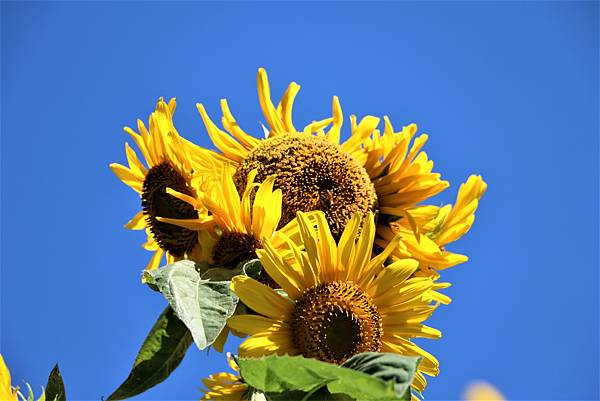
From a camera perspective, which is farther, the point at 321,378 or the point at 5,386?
the point at 5,386

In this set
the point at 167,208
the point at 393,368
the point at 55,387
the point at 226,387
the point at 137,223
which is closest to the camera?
the point at 393,368

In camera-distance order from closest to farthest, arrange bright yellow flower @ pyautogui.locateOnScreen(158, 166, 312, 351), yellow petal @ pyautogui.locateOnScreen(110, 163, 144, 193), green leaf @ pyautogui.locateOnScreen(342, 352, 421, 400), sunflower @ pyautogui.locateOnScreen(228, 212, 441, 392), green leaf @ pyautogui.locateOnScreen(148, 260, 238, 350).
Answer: green leaf @ pyautogui.locateOnScreen(342, 352, 421, 400) → green leaf @ pyautogui.locateOnScreen(148, 260, 238, 350) → sunflower @ pyautogui.locateOnScreen(228, 212, 441, 392) → bright yellow flower @ pyautogui.locateOnScreen(158, 166, 312, 351) → yellow petal @ pyautogui.locateOnScreen(110, 163, 144, 193)

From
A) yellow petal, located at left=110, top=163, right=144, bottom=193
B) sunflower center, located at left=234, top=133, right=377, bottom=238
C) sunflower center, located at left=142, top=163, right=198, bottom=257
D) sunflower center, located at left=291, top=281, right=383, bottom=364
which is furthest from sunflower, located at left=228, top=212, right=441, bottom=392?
yellow petal, located at left=110, top=163, right=144, bottom=193

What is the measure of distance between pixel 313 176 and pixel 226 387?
506mm

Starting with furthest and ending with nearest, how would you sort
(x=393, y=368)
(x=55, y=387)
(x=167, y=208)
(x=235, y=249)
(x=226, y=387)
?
(x=226, y=387)
(x=167, y=208)
(x=235, y=249)
(x=55, y=387)
(x=393, y=368)

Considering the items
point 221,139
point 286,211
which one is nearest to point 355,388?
point 286,211

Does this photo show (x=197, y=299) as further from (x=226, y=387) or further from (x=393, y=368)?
(x=226, y=387)

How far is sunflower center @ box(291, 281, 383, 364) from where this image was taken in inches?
48.9

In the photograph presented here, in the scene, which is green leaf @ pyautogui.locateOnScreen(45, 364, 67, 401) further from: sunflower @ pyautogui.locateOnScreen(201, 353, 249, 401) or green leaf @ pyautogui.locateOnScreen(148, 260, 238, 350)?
sunflower @ pyautogui.locateOnScreen(201, 353, 249, 401)

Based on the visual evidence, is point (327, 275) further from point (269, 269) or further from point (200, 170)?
point (200, 170)

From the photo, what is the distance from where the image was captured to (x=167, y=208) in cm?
155

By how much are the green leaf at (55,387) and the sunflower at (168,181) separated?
14.9 inches

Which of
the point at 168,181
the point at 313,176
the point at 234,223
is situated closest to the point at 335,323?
the point at 234,223

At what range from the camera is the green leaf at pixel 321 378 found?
835mm
